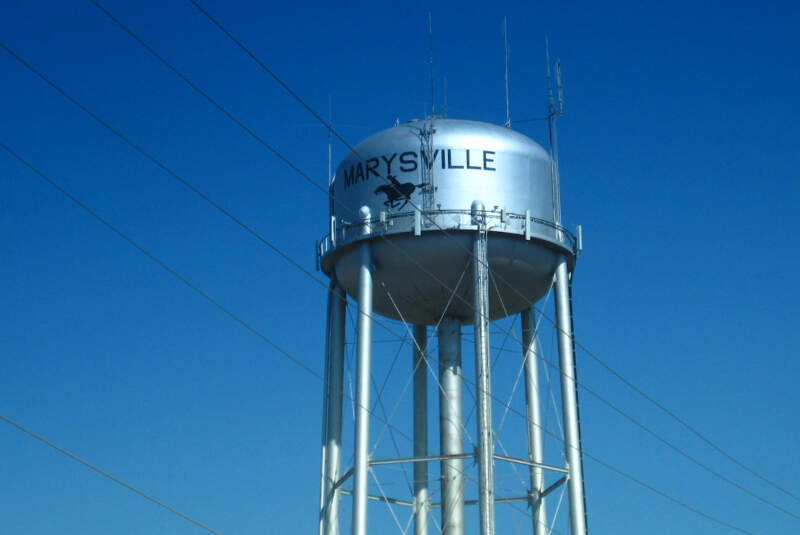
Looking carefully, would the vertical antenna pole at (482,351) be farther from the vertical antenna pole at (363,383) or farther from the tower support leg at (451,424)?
the tower support leg at (451,424)

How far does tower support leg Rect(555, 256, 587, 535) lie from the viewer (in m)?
26.4

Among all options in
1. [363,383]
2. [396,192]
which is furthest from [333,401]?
[396,192]

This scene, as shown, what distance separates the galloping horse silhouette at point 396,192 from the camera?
90.1 feet

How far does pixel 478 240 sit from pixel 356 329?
10.5ft

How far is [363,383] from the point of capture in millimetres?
26531

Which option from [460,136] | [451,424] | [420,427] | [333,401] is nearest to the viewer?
[460,136]

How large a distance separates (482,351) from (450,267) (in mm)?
1946

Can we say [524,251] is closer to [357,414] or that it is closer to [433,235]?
[433,235]

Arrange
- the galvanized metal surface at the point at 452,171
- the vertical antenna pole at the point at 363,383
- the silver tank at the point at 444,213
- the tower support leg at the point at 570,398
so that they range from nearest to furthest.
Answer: the vertical antenna pole at the point at 363,383
the tower support leg at the point at 570,398
the silver tank at the point at 444,213
the galvanized metal surface at the point at 452,171

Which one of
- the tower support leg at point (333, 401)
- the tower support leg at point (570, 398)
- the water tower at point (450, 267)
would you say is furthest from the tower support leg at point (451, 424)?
the tower support leg at point (570, 398)

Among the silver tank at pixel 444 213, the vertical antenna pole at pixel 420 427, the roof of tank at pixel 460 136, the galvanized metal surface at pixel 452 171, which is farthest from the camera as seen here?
the vertical antenna pole at pixel 420 427

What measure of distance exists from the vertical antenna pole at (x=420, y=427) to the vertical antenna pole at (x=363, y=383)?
102 inches

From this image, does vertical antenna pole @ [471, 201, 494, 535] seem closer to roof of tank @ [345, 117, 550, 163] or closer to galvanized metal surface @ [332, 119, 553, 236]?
galvanized metal surface @ [332, 119, 553, 236]

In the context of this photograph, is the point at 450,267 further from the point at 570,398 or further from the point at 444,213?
the point at 570,398
